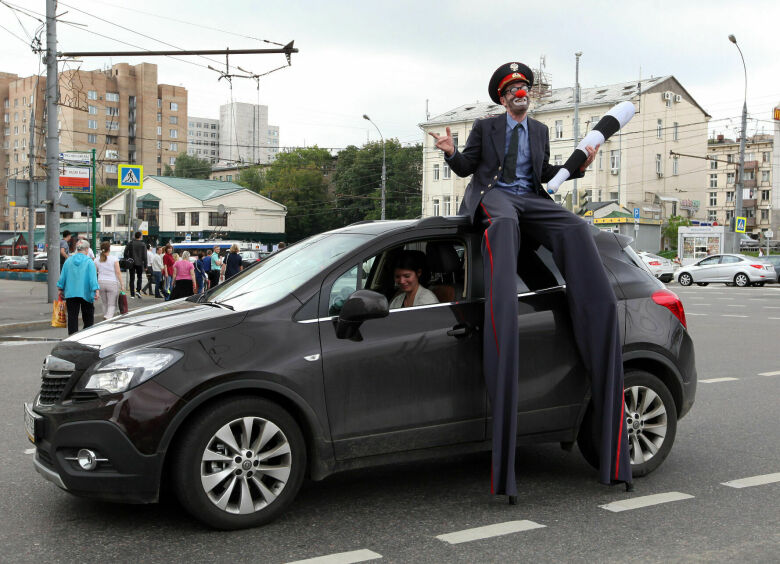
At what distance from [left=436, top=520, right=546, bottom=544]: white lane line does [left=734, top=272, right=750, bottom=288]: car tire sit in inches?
1349

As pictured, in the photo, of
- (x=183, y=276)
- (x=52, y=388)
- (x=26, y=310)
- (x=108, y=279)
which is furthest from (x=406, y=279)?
(x=26, y=310)

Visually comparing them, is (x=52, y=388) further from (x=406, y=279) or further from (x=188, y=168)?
(x=188, y=168)

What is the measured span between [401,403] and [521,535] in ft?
3.04

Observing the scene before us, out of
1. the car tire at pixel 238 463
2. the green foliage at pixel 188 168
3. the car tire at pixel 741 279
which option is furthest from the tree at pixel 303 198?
the car tire at pixel 238 463

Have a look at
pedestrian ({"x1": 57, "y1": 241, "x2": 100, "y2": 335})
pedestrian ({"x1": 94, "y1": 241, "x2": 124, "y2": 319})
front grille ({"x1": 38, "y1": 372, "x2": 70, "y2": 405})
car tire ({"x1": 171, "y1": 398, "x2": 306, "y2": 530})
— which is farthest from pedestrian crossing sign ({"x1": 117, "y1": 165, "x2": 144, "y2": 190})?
car tire ({"x1": 171, "y1": 398, "x2": 306, "y2": 530})

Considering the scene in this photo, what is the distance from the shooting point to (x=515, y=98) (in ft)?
17.6

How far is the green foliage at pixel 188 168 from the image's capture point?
123250mm

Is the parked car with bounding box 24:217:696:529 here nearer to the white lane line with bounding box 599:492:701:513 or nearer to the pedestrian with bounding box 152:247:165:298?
the white lane line with bounding box 599:492:701:513

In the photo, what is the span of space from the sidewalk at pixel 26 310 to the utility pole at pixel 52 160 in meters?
1.01

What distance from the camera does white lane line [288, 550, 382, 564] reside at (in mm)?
3943

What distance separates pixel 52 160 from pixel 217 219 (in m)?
63.5

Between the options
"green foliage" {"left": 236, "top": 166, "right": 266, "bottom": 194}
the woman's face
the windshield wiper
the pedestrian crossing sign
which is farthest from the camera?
"green foliage" {"left": 236, "top": 166, "right": 266, "bottom": 194}

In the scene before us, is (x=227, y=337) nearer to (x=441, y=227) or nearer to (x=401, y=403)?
(x=401, y=403)

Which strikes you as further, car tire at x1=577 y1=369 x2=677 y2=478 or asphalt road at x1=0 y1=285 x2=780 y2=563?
car tire at x1=577 y1=369 x2=677 y2=478
